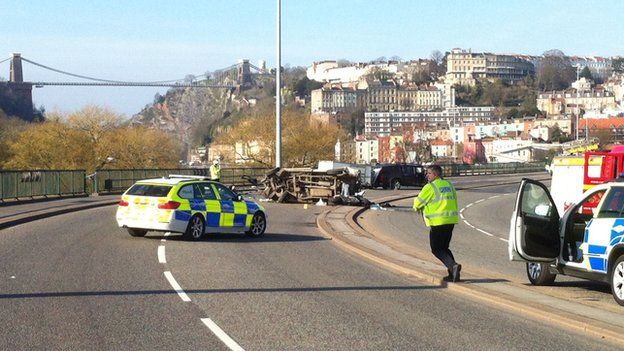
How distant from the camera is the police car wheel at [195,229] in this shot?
21391mm

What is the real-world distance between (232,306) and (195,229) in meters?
9.89

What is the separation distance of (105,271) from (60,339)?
19.0 ft

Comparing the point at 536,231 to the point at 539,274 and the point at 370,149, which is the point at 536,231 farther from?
the point at 370,149

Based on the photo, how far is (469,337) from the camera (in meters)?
9.91

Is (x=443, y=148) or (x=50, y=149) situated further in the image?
(x=443, y=148)

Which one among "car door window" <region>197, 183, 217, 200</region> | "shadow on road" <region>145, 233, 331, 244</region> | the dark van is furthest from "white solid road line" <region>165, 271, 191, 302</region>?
the dark van

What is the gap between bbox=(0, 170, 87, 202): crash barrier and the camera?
124 ft

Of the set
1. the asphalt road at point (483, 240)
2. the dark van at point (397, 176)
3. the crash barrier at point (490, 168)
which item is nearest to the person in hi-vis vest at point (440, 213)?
the asphalt road at point (483, 240)

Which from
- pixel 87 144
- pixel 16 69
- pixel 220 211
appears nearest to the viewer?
pixel 220 211

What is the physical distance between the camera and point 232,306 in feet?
38.8

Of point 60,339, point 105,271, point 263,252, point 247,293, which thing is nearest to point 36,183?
Answer: point 263,252

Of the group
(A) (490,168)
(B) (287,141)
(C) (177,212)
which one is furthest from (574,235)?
(A) (490,168)

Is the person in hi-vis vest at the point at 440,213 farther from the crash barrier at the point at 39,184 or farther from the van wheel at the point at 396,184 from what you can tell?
the van wheel at the point at 396,184

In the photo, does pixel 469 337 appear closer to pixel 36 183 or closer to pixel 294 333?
pixel 294 333
